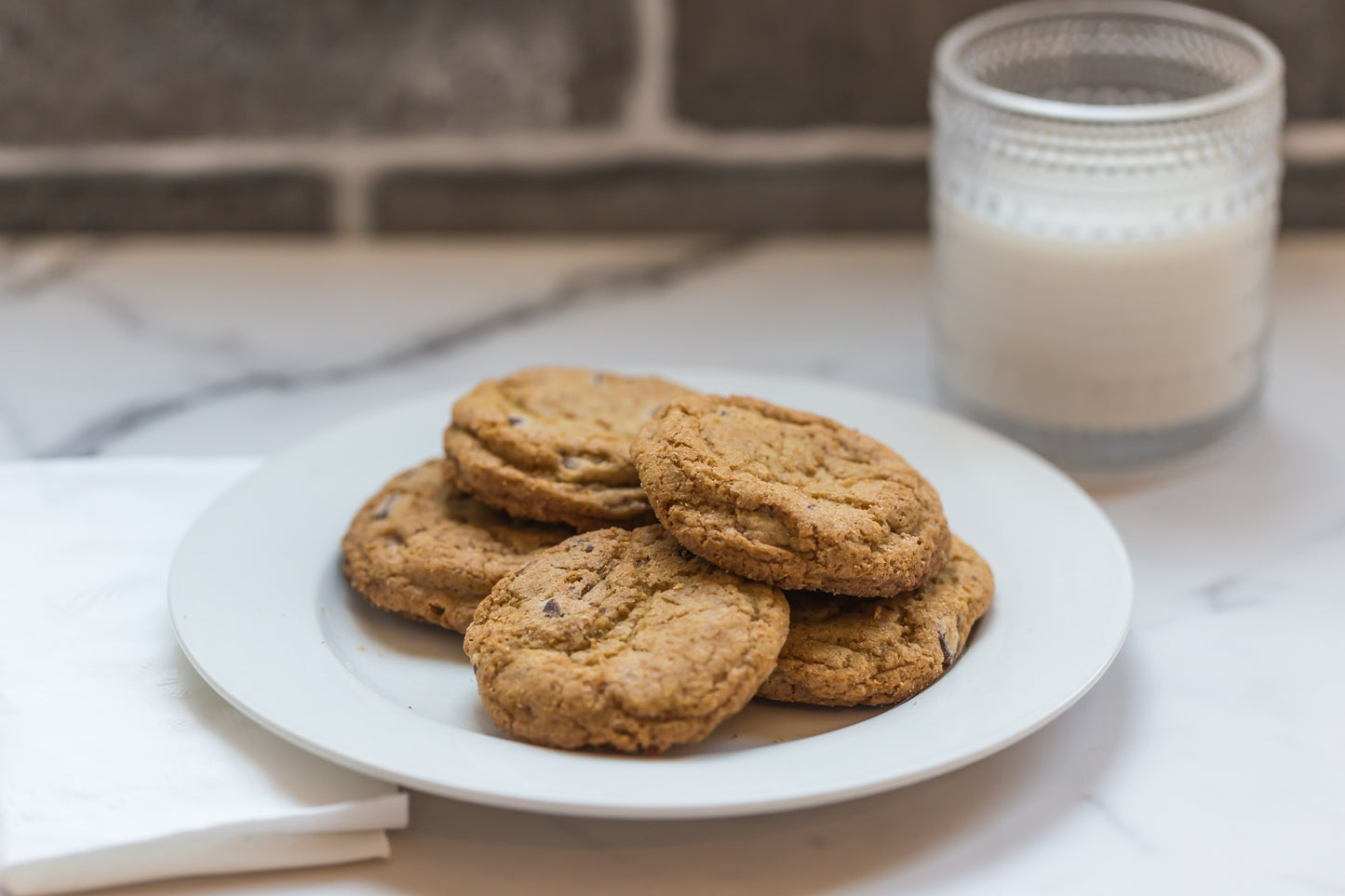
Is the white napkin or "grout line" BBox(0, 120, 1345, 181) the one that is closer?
the white napkin

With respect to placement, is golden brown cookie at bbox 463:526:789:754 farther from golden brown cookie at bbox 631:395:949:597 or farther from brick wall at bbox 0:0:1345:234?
brick wall at bbox 0:0:1345:234

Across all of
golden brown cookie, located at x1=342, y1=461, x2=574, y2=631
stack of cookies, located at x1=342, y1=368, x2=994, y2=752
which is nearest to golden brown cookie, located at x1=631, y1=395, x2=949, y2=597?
stack of cookies, located at x1=342, y1=368, x2=994, y2=752

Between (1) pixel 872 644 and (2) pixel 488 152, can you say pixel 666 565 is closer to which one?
(1) pixel 872 644

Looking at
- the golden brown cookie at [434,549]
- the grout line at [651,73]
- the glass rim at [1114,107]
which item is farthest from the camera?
the grout line at [651,73]

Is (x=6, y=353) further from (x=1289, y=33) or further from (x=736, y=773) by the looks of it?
(x=1289, y=33)

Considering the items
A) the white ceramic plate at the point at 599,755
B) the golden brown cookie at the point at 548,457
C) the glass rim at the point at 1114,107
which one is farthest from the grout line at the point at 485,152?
the golden brown cookie at the point at 548,457

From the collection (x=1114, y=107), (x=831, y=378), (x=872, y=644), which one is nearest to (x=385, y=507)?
(x=872, y=644)

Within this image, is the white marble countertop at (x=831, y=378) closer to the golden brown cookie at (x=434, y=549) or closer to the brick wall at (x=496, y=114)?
the brick wall at (x=496, y=114)
